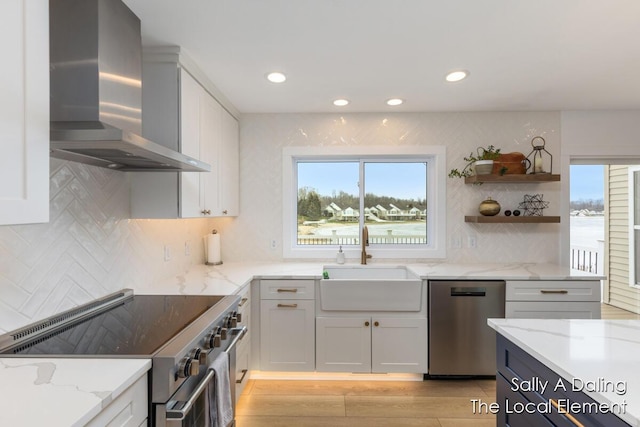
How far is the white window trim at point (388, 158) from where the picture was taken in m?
3.23

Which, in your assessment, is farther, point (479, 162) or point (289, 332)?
point (479, 162)

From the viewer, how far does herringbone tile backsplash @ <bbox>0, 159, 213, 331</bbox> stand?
1.32 meters

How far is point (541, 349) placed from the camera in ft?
3.89

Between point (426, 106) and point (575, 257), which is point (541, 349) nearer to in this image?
point (426, 106)

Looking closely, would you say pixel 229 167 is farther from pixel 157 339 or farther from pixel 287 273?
pixel 157 339

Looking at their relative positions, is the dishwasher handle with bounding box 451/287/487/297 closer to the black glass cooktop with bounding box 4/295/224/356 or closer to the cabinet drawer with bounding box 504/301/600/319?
the cabinet drawer with bounding box 504/301/600/319

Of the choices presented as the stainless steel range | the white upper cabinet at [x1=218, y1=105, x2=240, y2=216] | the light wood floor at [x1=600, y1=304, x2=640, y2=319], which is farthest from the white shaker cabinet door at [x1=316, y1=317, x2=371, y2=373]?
the light wood floor at [x1=600, y1=304, x2=640, y2=319]

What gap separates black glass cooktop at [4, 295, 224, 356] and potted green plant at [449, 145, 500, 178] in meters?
2.45

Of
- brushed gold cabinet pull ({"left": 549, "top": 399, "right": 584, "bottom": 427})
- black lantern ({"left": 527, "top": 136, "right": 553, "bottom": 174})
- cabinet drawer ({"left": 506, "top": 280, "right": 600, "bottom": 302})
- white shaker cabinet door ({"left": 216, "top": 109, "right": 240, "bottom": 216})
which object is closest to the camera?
brushed gold cabinet pull ({"left": 549, "top": 399, "right": 584, "bottom": 427})

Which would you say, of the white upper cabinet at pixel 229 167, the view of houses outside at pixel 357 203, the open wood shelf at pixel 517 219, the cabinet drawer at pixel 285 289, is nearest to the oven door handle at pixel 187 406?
the cabinet drawer at pixel 285 289

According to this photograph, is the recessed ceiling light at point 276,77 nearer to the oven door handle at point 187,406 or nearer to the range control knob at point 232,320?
the range control knob at point 232,320

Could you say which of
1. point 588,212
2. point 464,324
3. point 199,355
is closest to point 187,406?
point 199,355

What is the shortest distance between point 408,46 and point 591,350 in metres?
1.69

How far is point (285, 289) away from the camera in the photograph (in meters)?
2.67
